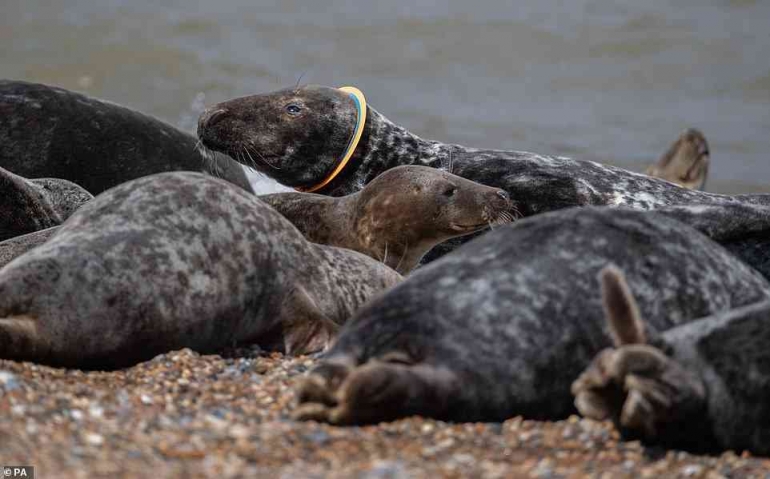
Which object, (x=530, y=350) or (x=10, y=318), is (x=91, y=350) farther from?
(x=530, y=350)

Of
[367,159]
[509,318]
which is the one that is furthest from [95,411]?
[367,159]

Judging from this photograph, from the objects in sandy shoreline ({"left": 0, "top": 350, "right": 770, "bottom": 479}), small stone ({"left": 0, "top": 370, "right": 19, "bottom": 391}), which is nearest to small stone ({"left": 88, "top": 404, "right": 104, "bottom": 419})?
sandy shoreline ({"left": 0, "top": 350, "right": 770, "bottom": 479})

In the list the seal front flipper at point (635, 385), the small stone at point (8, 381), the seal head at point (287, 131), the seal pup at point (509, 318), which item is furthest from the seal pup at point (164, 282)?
the seal head at point (287, 131)

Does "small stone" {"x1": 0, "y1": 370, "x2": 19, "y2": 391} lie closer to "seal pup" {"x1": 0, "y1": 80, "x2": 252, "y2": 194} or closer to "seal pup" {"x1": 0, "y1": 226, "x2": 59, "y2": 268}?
"seal pup" {"x1": 0, "y1": 226, "x2": 59, "y2": 268}

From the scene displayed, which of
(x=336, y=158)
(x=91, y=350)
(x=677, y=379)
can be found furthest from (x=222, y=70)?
(x=677, y=379)

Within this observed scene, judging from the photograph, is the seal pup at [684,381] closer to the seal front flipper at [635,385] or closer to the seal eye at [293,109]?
the seal front flipper at [635,385]

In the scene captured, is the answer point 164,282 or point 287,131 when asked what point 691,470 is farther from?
point 287,131

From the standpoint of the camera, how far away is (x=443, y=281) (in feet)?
12.1

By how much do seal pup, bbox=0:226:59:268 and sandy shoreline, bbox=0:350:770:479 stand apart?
1.61 meters

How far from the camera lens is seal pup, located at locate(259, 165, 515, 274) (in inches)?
241

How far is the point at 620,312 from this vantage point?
3.29 meters

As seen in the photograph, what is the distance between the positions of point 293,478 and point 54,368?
4.93 feet

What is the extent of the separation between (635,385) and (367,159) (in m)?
4.23

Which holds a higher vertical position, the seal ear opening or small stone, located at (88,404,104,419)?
the seal ear opening
